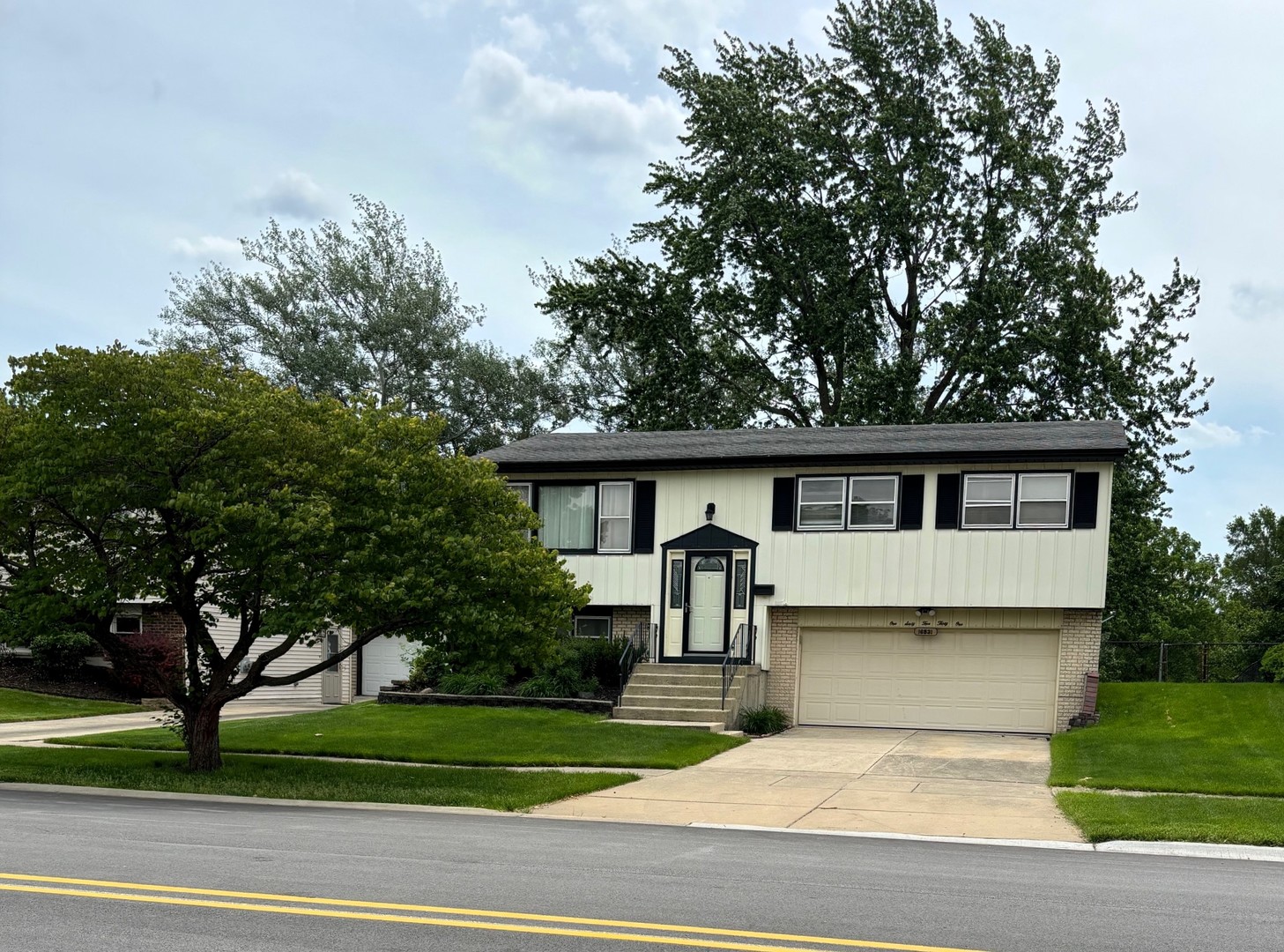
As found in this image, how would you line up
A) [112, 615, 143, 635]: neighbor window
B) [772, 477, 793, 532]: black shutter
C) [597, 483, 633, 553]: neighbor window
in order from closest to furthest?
[772, 477, 793, 532]: black shutter → [597, 483, 633, 553]: neighbor window → [112, 615, 143, 635]: neighbor window

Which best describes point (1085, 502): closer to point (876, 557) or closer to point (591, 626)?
point (876, 557)

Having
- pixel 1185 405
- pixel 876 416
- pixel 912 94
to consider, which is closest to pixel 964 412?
pixel 876 416

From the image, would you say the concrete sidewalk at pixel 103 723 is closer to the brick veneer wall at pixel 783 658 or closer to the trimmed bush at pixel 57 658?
the trimmed bush at pixel 57 658

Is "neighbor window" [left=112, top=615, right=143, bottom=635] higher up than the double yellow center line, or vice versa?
the double yellow center line

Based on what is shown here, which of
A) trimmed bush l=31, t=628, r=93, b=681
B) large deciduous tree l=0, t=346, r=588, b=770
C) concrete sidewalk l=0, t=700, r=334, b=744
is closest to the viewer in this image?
large deciduous tree l=0, t=346, r=588, b=770

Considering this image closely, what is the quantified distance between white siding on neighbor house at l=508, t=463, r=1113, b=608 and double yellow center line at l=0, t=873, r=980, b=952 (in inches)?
695

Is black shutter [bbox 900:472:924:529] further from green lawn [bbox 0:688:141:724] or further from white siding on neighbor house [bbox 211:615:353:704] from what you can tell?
green lawn [bbox 0:688:141:724]

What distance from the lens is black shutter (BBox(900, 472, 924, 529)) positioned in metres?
24.9

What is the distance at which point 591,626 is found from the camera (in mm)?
27547

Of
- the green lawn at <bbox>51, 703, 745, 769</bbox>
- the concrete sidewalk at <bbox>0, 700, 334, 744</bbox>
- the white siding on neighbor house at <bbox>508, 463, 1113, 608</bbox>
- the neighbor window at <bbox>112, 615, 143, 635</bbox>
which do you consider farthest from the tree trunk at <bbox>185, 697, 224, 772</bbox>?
the neighbor window at <bbox>112, 615, 143, 635</bbox>

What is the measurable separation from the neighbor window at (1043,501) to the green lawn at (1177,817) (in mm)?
8931

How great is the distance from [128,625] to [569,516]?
14.9 meters

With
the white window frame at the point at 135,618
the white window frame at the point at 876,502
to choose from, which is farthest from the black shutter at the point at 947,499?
the white window frame at the point at 135,618

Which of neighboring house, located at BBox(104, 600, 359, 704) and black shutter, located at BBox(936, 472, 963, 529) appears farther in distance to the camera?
neighboring house, located at BBox(104, 600, 359, 704)
